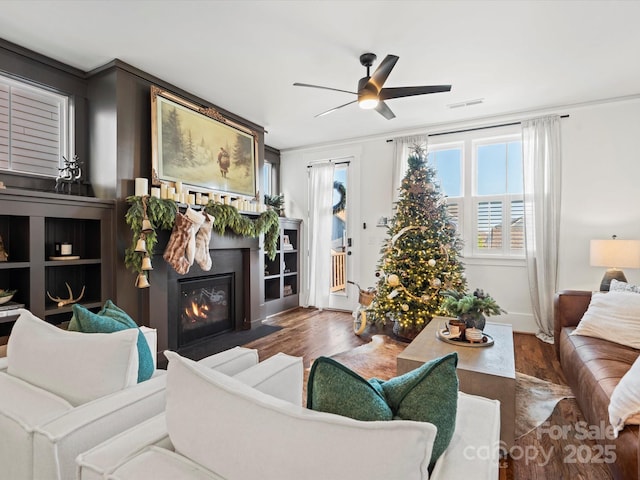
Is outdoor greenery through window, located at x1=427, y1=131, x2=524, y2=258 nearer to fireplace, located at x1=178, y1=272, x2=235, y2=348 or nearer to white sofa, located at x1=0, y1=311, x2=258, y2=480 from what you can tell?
fireplace, located at x1=178, y1=272, x2=235, y2=348

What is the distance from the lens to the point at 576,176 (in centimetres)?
387

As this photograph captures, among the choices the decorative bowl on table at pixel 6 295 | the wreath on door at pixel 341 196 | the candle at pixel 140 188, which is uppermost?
the wreath on door at pixel 341 196

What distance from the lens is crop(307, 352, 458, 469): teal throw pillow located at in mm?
776

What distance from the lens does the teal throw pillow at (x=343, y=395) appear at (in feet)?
2.52

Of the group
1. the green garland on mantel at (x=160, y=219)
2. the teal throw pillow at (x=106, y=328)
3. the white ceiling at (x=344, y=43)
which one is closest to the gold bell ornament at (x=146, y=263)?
the green garland on mantel at (x=160, y=219)

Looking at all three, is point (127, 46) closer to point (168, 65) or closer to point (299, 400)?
point (168, 65)

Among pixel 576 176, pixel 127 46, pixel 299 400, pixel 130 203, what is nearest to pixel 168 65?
pixel 127 46

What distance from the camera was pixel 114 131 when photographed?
9.73ft

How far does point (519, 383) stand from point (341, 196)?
3.52 metres

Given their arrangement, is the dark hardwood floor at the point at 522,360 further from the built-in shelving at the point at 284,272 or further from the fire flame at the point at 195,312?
the fire flame at the point at 195,312

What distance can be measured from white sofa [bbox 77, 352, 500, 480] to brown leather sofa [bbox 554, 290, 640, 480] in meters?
1.02

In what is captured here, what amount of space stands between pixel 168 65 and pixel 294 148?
2.86 metres

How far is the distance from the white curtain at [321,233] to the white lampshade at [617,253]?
10.8ft

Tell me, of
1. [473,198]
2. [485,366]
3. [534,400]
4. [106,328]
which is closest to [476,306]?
A: [485,366]
